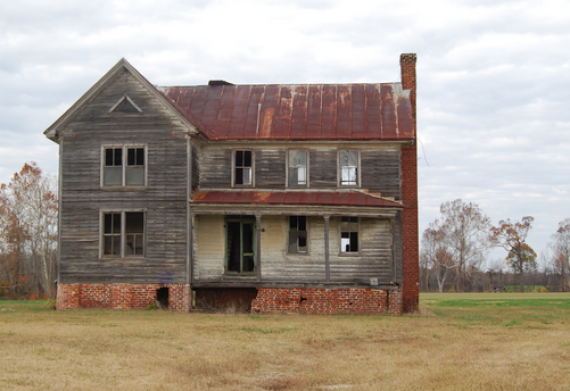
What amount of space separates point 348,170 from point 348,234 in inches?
93.0

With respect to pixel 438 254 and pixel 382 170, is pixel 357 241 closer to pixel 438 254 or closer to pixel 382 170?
pixel 382 170

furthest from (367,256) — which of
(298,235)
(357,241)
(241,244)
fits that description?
(241,244)

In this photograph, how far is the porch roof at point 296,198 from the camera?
2173 cm

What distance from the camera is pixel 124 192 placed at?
22078 mm

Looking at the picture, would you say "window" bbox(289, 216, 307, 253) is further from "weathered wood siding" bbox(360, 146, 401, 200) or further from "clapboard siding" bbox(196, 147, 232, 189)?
"clapboard siding" bbox(196, 147, 232, 189)

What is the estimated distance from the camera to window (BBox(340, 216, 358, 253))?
2288 cm

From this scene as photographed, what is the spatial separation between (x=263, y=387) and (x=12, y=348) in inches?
209

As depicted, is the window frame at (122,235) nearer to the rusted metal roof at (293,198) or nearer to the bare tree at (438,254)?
the rusted metal roof at (293,198)

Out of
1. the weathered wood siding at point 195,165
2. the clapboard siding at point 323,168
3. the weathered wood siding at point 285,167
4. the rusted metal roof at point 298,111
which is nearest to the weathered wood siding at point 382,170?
the weathered wood siding at point 285,167

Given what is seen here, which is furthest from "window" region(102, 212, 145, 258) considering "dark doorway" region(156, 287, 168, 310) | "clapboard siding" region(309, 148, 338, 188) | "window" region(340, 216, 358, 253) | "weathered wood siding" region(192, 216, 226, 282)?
"window" region(340, 216, 358, 253)

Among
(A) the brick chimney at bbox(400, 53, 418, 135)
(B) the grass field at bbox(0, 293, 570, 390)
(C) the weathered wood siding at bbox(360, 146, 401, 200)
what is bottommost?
(B) the grass field at bbox(0, 293, 570, 390)

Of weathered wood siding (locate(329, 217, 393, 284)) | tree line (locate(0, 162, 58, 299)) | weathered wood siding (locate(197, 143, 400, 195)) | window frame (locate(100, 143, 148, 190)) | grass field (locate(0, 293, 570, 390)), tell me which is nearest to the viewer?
grass field (locate(0, 293, 570, 390))

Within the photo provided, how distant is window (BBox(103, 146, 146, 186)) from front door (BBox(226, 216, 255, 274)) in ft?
12.1

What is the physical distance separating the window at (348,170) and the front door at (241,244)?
3685mm
